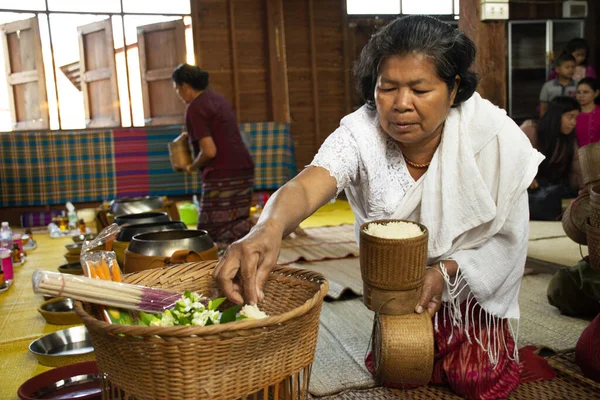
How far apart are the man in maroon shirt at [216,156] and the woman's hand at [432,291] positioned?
229 cm

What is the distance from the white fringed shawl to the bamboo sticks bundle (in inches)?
25.3

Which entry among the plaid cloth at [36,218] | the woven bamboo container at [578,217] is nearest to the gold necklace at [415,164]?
the woven bamboo container at [578,217]

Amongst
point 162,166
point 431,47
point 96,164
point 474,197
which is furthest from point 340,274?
point 96,164

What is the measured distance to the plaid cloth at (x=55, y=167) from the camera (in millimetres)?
5227

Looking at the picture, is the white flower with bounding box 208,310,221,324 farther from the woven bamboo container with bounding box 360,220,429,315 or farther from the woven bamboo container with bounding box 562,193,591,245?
the woven bamboo container with bounding box 562,193,591,245

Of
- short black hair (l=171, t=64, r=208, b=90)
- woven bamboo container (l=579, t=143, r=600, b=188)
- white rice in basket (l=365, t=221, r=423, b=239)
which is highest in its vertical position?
short black hair (l=171, t=64, r=208, b=90)

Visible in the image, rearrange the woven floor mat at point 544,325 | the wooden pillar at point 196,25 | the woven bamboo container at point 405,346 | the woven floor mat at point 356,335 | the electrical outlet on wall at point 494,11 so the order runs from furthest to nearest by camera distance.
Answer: the wooden pillar at point 196,25, the electrical outlet on wall at point 494,11, the woven floor mat at point 544,325, the woven floor mat at point 356,335, the woven bamboo container at point 405,346

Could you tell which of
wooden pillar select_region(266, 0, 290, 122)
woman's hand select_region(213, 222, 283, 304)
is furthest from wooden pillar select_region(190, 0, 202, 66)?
woman's hand select_region(213, 222, 283, 304)

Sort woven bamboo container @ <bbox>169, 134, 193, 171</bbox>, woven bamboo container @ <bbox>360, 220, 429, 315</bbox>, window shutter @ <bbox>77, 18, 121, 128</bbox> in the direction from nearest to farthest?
1. woven bamboo container @ <bbox>360, 220, 429, 315</bbox>
2. woven bamboo container @ <bbox>169, 134, 193, 171</bbox>
3. window shutter @ <bbox>77, 18, 121, 128</bbox>

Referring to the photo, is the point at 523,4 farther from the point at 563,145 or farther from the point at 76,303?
the point at 76,303

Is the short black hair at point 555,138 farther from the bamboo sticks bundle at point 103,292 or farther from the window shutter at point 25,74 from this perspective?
the window shutter at point 25,74

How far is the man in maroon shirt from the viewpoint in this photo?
355 cm

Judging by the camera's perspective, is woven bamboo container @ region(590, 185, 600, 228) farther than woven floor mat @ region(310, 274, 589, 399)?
No

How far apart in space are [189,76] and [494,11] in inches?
72.7
